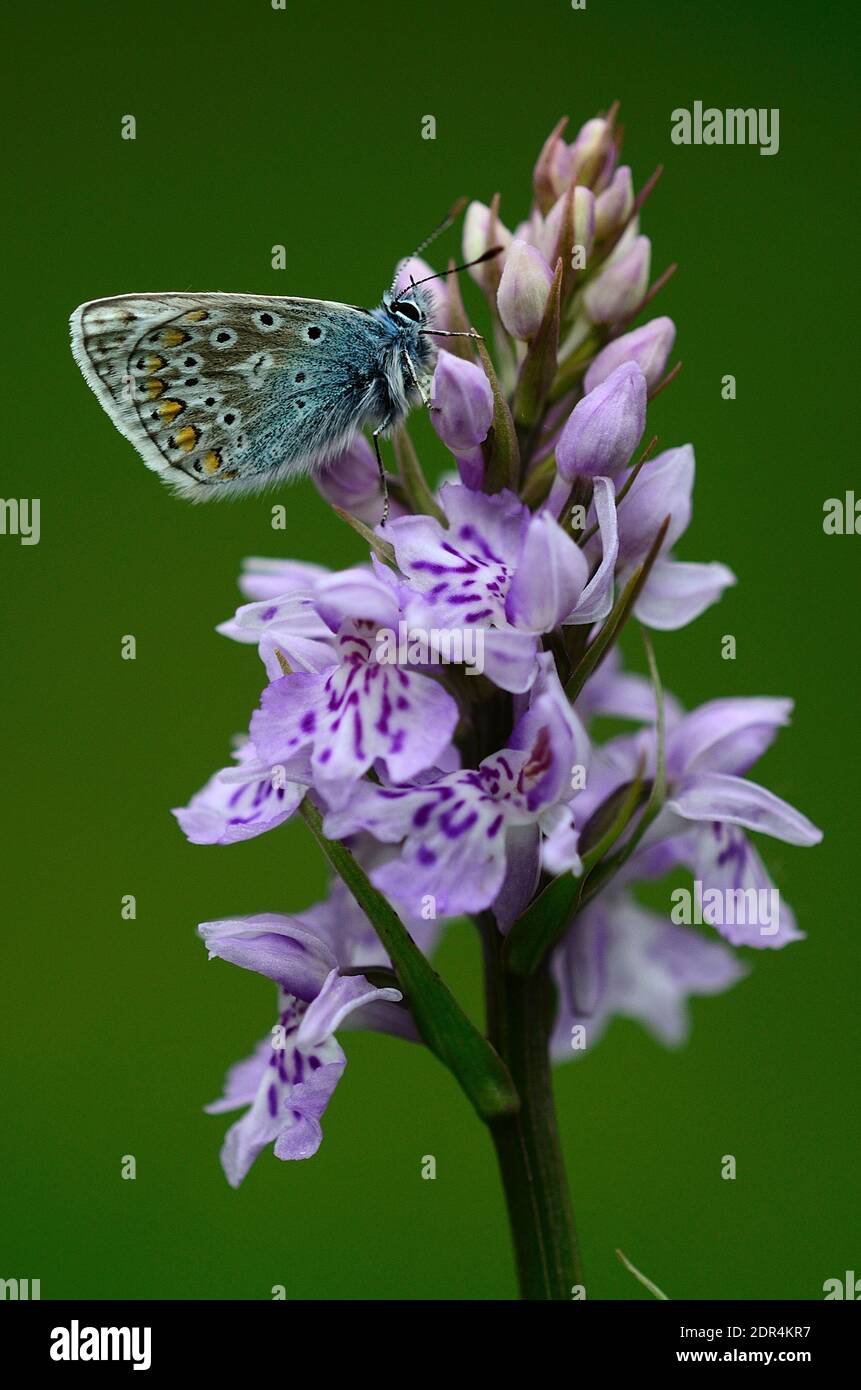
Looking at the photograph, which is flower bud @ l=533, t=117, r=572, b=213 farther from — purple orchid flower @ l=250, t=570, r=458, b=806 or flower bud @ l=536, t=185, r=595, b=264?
purple orchid flower @ l=250, t=570, r=458, b=806

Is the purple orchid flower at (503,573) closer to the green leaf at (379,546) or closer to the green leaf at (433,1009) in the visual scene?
the green leaf at (379,546)

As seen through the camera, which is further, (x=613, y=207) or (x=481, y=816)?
(x=613, y=207)

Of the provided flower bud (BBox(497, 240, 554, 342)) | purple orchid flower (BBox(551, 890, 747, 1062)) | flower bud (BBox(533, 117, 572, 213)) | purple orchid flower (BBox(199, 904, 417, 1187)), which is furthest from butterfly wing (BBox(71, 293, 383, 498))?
purple orchid flower (BBox(551, 890, 747, 1062))

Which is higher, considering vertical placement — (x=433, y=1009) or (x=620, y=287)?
(x=620, y=287)

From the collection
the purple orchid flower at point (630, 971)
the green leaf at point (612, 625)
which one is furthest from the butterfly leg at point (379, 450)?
the purple orchid flower at point (630, 971)

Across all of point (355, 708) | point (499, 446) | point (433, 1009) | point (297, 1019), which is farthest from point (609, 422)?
point (297, 1019)

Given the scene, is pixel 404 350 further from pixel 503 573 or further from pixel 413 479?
pixel 503 573
